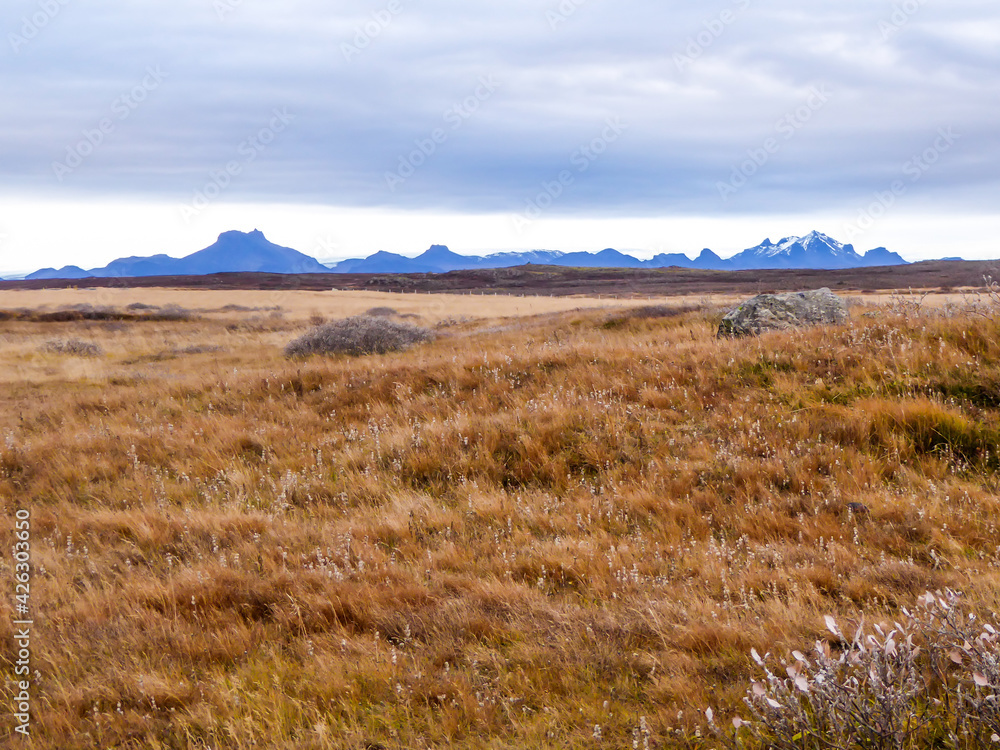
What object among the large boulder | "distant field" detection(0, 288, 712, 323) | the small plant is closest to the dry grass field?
the small plant

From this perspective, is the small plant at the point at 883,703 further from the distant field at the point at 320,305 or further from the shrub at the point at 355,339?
the distant field at the point at 320,305

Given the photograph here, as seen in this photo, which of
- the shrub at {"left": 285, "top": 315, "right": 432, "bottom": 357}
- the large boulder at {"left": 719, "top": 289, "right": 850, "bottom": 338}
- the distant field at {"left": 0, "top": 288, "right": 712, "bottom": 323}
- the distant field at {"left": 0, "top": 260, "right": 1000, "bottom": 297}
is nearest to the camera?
the large boulder at {"left": 719, "top": 289, "right": 850, "bottom": 338}

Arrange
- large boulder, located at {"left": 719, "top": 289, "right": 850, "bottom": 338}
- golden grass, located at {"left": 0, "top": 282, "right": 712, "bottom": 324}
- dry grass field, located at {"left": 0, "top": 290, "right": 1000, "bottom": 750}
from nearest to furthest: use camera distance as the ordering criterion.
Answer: dry grass field, located at {"left": 0, "top": 290, "right": 1000, "bottom": 750} → large boulder, located at {"left": 719, "top": 289, "right": 850, "bottom": 338} → golden grass, located at {"left": 0, "top": 282, "right": 712, "bottom": 324}

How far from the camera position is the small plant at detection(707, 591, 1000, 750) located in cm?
202

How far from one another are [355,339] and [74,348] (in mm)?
12511

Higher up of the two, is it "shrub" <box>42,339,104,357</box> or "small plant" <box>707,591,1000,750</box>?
"shrub" <box>42,339,104,357</box>

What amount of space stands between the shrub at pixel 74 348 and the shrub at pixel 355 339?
8709 millimetres

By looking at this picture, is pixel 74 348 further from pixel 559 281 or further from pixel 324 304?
pixel 559 281

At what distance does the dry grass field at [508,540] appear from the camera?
280 cm

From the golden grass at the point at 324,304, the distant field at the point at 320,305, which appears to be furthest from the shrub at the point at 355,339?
the golden grass at the point at 324,304

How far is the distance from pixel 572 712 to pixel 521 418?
4.29 metres

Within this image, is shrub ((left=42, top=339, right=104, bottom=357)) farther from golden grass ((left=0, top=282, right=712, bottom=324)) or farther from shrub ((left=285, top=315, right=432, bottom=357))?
golden grass ((left=0, top=282, right=712, bottom=324))

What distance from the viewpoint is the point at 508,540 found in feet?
14.5

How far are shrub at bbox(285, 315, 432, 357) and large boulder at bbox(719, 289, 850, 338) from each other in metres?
9.76
